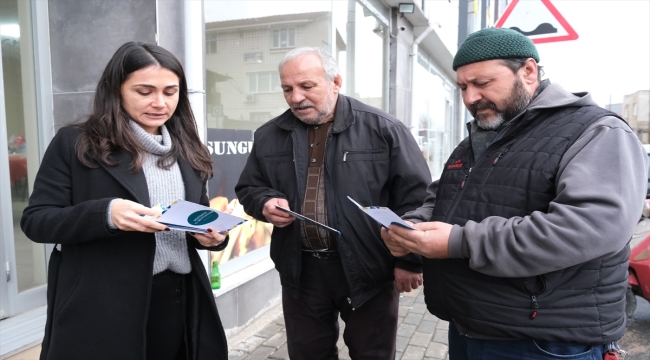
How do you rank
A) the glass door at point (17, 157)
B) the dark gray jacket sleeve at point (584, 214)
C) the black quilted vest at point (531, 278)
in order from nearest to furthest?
the dark gray jacket sleeve at point (584, 214) < the black quilted vest at point (531, 278) < the glass door at point (17, 157)

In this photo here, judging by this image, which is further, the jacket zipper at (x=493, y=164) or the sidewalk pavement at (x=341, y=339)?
the sidewalk pavement at (x=341, y=339)

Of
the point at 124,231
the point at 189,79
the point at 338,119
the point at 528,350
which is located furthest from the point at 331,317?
Result: the point at 189,79

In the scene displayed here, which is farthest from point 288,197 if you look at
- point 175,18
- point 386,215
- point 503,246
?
point 175,18

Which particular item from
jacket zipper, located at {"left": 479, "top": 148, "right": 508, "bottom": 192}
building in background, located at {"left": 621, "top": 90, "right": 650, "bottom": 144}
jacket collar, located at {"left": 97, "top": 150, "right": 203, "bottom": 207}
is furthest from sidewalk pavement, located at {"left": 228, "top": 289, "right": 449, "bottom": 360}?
building in background, located at {"left": 621, "top": 90, "right": 650, "bottom": 144}

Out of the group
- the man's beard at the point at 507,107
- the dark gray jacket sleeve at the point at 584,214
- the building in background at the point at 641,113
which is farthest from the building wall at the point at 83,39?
the building in background at the point at 641,113

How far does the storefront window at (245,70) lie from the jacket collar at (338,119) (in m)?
1.41

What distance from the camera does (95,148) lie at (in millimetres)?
1712

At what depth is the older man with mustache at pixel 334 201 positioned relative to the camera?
2.33m

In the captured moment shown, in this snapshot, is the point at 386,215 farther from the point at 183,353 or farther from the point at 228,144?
the point at 228,144

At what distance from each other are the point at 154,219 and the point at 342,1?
17.7 feet

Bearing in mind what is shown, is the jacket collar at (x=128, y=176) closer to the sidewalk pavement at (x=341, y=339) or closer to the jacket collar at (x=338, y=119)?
the jacket collar at (x=338, y=119)

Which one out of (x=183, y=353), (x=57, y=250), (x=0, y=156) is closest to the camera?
(x=57, y=250)

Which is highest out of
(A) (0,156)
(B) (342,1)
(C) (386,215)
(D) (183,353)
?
(B) (342,1)

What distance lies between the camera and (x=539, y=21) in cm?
376
